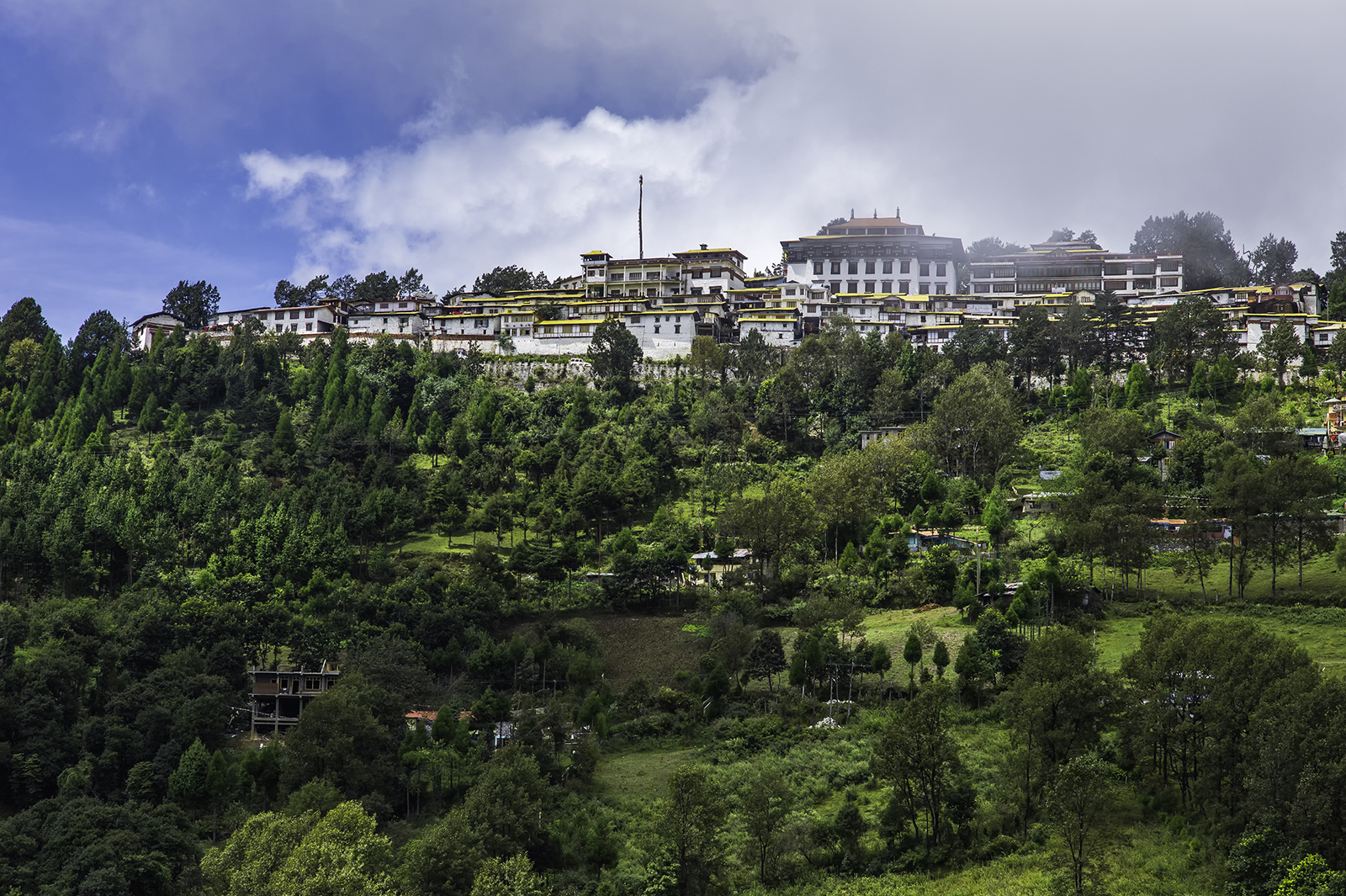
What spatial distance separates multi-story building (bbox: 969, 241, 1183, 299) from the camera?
303 feet

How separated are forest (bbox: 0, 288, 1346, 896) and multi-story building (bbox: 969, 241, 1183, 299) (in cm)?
2089

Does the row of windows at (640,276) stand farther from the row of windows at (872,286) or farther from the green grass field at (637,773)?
the green grass field at (637,773)

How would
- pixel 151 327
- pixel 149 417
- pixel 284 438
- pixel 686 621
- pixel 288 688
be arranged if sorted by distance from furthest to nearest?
pixel 151 327 → pixel 149 417 → pixel 284 438 → pixel 686 621 → pixel 288 688

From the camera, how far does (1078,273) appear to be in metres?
94.4

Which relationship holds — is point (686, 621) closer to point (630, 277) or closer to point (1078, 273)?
point (630, 277)

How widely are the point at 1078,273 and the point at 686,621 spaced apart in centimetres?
6127

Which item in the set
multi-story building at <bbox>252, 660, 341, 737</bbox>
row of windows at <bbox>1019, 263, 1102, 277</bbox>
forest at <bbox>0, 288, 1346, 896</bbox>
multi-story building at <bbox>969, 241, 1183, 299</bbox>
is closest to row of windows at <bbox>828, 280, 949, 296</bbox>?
multi-story building at <bbox>969, 241, 1183, 299</bbox>

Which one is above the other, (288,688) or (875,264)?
(875,264)

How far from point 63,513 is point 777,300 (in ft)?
180

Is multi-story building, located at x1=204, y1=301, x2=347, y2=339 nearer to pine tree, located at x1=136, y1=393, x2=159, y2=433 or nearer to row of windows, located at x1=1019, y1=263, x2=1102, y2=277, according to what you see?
pine tree, located at x1=136, y1=393, x2=159, y2=433

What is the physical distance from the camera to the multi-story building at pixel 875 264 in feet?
304

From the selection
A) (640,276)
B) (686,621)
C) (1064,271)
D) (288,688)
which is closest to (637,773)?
(686,621)

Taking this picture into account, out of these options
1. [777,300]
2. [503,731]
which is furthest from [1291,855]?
[777,300]

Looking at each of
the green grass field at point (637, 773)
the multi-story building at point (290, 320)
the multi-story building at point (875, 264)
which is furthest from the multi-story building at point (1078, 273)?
the green grass field at point (637, 773)
